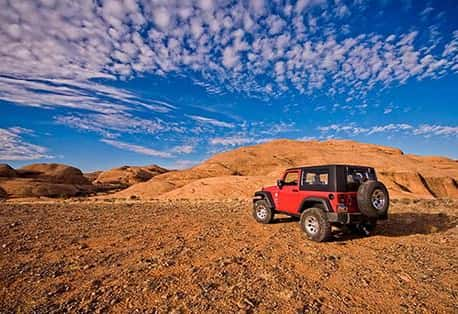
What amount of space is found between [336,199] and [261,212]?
3765 mm

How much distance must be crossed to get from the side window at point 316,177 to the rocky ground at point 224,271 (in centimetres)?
171

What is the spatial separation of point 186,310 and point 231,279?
124cm

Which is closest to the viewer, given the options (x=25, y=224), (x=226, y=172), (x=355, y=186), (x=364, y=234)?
(x=355, y=186)

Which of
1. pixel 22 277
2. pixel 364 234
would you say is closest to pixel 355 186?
pixel 364 234

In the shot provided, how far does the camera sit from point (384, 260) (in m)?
5.86

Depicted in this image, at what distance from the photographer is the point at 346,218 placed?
6.89 m

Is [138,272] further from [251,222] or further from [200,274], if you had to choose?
[251,222]

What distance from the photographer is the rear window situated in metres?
7.31

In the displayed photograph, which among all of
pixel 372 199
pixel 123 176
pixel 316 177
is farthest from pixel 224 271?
pixel 123 176

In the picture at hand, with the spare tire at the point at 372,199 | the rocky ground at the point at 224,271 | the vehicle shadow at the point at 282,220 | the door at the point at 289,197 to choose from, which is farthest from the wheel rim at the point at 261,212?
the spare tire at the point at 372,199

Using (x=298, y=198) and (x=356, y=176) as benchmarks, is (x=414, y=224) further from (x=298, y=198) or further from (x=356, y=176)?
(x=298, y=198)

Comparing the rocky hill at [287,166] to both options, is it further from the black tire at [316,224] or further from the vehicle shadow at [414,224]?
the black tire at [316,224]

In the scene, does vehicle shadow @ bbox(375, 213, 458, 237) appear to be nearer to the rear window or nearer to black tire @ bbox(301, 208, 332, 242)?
the rear window

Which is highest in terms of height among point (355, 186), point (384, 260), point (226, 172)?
point (226, 172)
